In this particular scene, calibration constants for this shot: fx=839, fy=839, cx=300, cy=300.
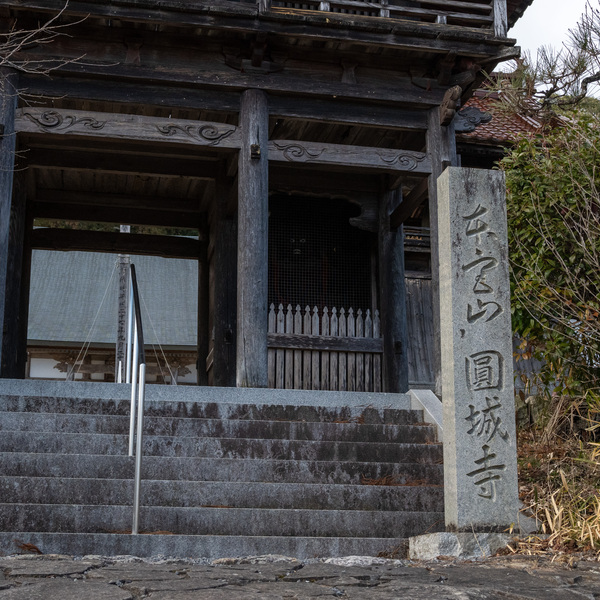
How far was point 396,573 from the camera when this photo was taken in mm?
3910

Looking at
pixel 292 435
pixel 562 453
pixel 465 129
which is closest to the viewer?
pixel 292 435

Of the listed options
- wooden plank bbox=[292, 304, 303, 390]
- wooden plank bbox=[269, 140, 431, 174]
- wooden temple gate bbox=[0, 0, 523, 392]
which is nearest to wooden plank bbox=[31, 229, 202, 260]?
wooden temple gate bbox=[0, 0, 523, 392]

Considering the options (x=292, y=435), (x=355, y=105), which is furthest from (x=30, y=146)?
(x=292, y=435)

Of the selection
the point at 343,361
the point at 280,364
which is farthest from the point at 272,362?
the point at 343,361

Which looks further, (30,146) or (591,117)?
(30,146)

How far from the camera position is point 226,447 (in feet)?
19.2

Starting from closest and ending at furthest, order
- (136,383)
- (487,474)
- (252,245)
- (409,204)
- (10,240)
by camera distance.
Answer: (487,474), (136,383), (252,245), (10,240), (409,204)

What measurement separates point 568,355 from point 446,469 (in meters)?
2.59

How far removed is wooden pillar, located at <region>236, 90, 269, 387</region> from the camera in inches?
324

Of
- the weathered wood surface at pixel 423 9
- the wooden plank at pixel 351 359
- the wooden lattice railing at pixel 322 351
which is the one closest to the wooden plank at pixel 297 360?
the wooden lattice railing at pixel 322 351

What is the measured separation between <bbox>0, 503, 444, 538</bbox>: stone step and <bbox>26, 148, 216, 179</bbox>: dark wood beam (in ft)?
21.4

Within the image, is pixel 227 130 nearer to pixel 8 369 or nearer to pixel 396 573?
pixel 8 369

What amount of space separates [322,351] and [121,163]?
3.50 m

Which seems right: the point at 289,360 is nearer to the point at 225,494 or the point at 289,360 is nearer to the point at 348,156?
the point at 348,156
